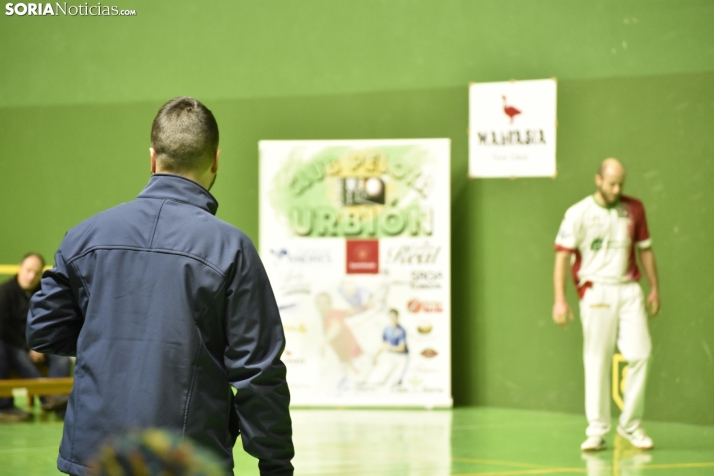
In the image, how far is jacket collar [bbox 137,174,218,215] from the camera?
7.02 feet

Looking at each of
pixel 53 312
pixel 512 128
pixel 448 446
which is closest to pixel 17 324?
pixel 448 446

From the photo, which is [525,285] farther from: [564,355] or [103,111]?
[103,111]

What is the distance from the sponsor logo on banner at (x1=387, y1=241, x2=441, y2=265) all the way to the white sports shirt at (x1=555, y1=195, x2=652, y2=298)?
5.72 feet

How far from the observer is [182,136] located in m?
2.16

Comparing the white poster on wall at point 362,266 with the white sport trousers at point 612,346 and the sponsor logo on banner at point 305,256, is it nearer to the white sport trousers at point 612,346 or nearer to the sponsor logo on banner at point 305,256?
the sponsor logo on banner at point 305,256

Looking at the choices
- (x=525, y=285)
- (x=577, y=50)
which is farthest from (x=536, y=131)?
(x=525, y=285)

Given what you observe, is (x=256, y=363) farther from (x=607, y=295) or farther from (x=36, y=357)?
(x=36, y=357)

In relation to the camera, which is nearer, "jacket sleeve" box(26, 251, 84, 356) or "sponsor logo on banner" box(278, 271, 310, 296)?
"jacket sleeve" box(26, 251, 84, 356)

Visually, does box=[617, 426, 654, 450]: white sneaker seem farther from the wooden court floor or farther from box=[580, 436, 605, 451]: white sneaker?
box=[580, 436, 605, 451]: white sneaker

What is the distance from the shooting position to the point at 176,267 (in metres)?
2.01

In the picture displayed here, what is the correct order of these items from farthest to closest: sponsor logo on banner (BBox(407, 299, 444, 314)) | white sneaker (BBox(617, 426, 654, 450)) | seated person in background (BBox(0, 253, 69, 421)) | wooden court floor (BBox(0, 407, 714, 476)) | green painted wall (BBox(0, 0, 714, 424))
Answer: sponsor logo on banner (BBox(407, 299, 444, 314)), seated person in background (BBox(0, 253, 69, 421)), green painted wall (BBox(0, 0, 714, 424)), white sneaker (BBox(617, 426, 654, 450)), wooden court floor (BBox(0, 407, 714, 476))

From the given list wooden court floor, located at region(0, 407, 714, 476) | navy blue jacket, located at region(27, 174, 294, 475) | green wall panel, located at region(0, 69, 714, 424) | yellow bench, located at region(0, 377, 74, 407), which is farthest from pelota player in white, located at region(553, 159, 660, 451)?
navy blue jacket, located at region(27, 174, 294, 475)

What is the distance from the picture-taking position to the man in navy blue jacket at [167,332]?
198 centimetres


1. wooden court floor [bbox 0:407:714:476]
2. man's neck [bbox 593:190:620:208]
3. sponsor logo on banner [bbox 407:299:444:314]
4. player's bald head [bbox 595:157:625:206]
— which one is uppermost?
player's bald head [bbox 595:157:625:206]
